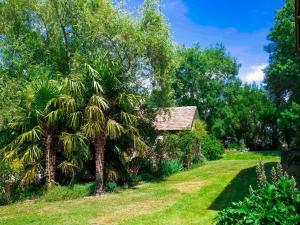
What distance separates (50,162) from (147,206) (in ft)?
19.4

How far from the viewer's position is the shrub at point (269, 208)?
6.23 metres

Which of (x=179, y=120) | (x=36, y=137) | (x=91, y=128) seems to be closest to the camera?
(x=91, y=128)

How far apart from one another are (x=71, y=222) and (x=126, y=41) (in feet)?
36.5

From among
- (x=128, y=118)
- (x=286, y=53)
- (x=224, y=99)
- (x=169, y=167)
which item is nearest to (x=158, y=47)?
(x=128, y=118)

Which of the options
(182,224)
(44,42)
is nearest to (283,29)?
(44,42)

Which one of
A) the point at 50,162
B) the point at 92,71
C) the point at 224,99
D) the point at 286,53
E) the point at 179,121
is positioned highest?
the point at 286,53

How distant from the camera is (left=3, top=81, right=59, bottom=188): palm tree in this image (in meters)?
17.2

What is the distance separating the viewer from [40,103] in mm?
17922

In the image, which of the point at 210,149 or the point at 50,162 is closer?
the point at 50,162

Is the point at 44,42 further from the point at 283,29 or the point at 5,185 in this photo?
the point at 283,29

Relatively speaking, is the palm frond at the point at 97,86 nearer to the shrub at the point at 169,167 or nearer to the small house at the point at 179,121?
the shrub at the point at 169,167

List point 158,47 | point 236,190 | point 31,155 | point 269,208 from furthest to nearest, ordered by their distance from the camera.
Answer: point 158,47
point 31,155
point 236,190
point 269,208

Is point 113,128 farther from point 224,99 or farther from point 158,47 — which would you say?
point 224,99

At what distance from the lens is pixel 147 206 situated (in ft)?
45.5
